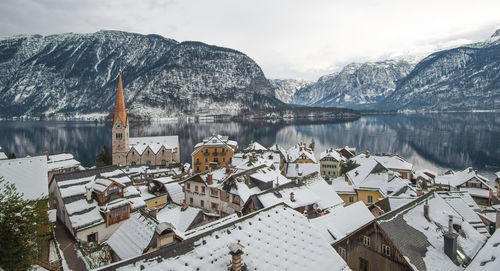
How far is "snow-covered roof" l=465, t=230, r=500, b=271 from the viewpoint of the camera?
1452 cm

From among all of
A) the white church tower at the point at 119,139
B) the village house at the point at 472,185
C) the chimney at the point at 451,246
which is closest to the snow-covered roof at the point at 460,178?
the village house at the point at 472,185

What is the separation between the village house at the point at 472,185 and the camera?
188 feet

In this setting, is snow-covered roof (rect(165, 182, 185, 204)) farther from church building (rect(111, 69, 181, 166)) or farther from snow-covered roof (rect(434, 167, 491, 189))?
snow-covered roof (rect(434, 167, 491, 189))

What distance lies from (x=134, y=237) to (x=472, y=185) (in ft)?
226

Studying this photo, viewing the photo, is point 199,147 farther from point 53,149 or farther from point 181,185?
point 53,149

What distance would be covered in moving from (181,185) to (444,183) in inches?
2307

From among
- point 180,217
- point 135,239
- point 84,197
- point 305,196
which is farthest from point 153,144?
point 135,239

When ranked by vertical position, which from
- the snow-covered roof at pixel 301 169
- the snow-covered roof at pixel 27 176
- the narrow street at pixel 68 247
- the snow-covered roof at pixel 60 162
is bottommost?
the snow-covered roof at pixel 301 169

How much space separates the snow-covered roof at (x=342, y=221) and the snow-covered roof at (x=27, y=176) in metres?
28.1

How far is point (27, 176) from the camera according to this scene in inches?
1275

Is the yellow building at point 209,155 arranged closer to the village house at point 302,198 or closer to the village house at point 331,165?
the village house at point 331,165

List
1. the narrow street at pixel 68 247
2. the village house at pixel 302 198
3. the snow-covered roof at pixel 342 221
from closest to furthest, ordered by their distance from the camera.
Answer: the snow-covered roof at pixel 342 221
the narrow street at pixel 68 247
the village house at pixel 302 198

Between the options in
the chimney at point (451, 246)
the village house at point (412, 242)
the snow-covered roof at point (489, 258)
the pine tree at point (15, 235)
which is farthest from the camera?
the chimney at point (451, 246)

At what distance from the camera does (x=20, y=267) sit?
578 inches
